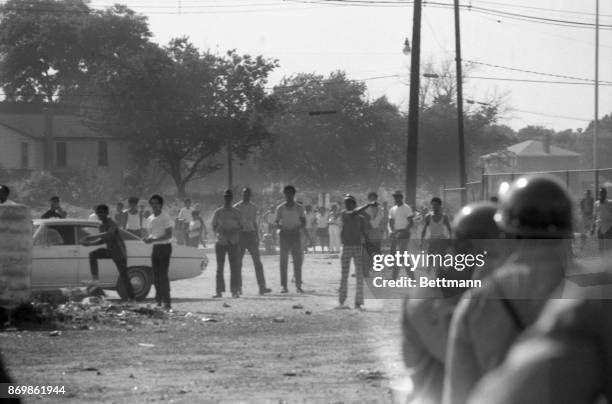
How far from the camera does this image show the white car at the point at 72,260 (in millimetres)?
18141

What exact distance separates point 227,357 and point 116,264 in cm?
648

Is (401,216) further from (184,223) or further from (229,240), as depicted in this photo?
(184,223)

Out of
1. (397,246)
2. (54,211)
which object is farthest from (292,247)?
(54,211)

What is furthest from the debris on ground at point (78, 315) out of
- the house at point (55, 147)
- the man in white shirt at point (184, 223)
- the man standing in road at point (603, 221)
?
the house at point (55, 147)

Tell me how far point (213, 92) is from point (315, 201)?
8905 millimetres

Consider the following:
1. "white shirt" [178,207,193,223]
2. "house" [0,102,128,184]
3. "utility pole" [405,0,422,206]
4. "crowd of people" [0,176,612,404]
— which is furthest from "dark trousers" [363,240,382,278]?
"house" [0,102,128,184]

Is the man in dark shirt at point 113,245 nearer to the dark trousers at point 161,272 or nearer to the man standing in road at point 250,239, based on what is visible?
the dark trousers at point 161,272

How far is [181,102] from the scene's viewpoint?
65.1 m

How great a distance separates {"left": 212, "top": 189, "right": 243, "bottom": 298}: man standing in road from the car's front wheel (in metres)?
1.13

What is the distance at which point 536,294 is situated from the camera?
9.21 feet

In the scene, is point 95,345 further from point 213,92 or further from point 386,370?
point 213,92

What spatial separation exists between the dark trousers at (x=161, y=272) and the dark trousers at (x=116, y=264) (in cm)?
87

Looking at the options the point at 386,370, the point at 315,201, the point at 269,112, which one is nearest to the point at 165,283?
the point at 386,370

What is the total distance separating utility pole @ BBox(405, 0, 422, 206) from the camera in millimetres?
28844
